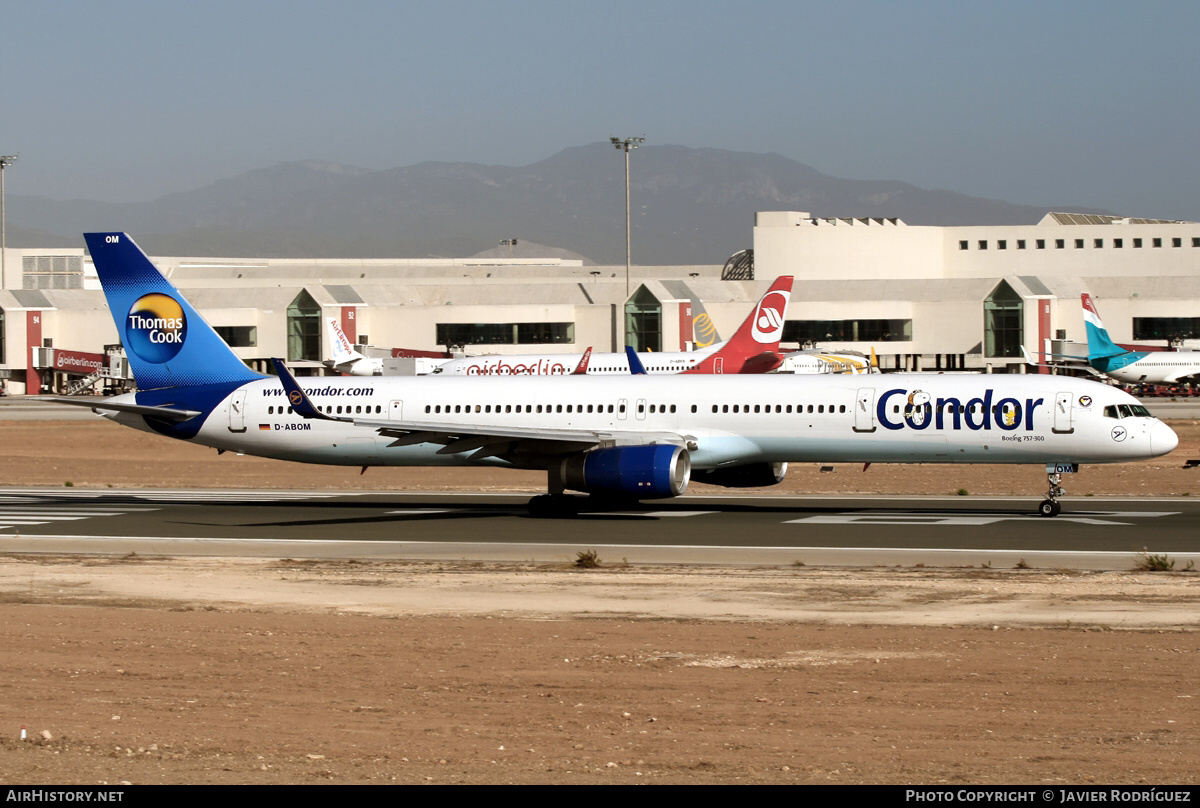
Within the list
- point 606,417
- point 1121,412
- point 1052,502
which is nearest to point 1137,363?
point 1052,502

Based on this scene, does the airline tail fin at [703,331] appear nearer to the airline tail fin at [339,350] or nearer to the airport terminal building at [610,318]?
the airport terminal building at [610,318]

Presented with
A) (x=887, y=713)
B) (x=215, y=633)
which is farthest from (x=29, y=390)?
(x=887, y=713)

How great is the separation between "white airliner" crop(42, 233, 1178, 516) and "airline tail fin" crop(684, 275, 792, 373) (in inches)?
1508

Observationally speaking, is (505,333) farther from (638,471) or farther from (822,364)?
(638,471)

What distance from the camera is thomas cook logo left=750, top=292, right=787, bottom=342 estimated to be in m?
75.2

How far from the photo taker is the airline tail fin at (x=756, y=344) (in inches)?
2923

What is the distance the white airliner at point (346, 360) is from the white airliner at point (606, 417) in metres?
61.9

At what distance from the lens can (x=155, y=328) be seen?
37719 mm

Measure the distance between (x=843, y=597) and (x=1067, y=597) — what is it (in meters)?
3.26

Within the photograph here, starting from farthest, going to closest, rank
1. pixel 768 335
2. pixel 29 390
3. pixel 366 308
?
pixel 366 308
pixel 29 390
pixel 768 335

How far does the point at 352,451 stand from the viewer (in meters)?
36.1

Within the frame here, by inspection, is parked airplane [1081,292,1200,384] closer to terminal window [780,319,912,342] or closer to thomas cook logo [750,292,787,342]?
terminal window [780,319,912,342]

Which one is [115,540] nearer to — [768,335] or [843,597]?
[843,597]

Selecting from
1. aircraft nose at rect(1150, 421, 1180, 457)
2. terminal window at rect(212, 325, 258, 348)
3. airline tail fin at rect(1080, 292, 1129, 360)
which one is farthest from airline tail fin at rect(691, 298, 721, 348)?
aircraft nose at rect(1150, 421, 1180, 457)
